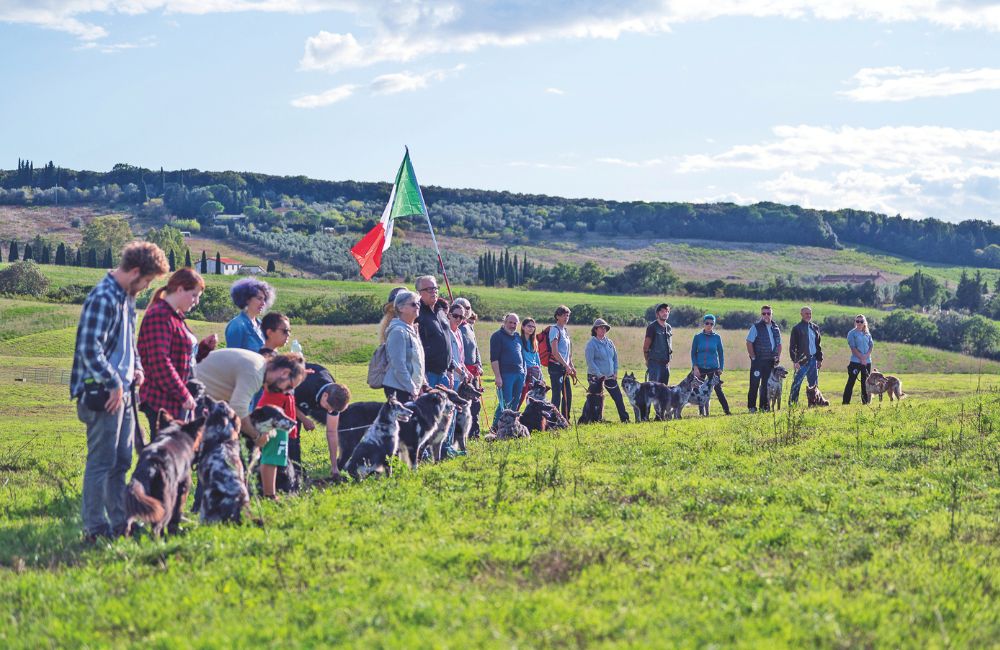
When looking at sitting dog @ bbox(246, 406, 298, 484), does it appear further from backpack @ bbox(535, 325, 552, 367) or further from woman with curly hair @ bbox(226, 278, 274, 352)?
backpack @ bbox(535, 325, 552, 367)

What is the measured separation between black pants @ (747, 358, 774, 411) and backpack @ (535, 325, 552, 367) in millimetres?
4322

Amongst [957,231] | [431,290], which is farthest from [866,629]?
[957,231]

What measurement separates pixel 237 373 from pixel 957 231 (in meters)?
160

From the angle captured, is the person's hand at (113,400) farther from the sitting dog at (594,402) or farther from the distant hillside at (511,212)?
the distant hillside at (511,212)

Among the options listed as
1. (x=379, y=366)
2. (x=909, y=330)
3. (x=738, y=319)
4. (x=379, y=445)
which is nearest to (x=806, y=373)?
(x=379, y=366)

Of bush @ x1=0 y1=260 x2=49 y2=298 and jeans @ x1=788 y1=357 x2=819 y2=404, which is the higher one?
jeans @ x1=788 y1=357 x2=819 y2=404

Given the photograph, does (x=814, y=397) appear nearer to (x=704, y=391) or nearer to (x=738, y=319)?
(x=704, y=391)

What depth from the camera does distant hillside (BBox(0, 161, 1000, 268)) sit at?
151750 mm

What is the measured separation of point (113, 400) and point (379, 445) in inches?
123

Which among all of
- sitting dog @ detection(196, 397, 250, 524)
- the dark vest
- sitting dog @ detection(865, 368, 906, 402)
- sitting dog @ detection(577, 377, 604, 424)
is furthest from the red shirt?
sitting dog @ detection(865, 368, 906, 402)

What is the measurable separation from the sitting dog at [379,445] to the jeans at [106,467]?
8.35ft

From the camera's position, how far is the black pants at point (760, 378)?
59.0 ft

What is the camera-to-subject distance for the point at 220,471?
24.3ft

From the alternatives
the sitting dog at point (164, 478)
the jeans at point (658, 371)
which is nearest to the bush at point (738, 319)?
the jeans at point (658, 371)
